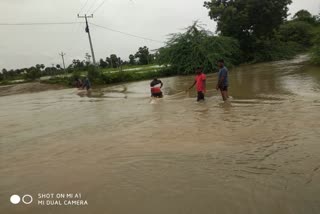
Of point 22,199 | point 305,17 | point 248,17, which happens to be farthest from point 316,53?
point 305,17

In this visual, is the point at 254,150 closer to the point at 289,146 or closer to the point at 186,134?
the point at 289,146

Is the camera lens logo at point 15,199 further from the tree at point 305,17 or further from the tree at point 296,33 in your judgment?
the tree at point 305,17

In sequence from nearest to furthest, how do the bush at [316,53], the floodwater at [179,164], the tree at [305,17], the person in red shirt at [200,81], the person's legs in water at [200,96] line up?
Result: the floodwater at [179,164]
the person in red shirt at [200,81]
the person's legs in water at [200,96]
the bush at [316,53]
the tree at [305,17]

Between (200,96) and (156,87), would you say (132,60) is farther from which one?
(200,96)

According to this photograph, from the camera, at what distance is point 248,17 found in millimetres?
40156

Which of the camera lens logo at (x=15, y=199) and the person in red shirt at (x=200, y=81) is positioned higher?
the person in red shirt at (x=200, y=81)

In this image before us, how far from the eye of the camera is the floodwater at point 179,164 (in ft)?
13.1

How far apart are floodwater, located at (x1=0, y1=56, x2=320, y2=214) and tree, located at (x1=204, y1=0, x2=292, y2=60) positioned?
31036mm

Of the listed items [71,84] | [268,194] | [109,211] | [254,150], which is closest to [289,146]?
[254,150]

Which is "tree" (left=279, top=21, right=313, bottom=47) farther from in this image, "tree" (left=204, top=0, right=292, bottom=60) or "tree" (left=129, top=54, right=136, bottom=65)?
"tree" (left=129, top=54, right=136, bottom=65)

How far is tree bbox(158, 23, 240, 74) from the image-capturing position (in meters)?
34.1

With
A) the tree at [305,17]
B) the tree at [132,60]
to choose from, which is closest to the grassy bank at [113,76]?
the tree at [305,17]

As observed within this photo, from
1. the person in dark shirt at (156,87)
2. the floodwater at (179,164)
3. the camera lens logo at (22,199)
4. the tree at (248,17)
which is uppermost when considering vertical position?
the tree at (248,17)

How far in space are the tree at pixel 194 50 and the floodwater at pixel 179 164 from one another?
963 inches
